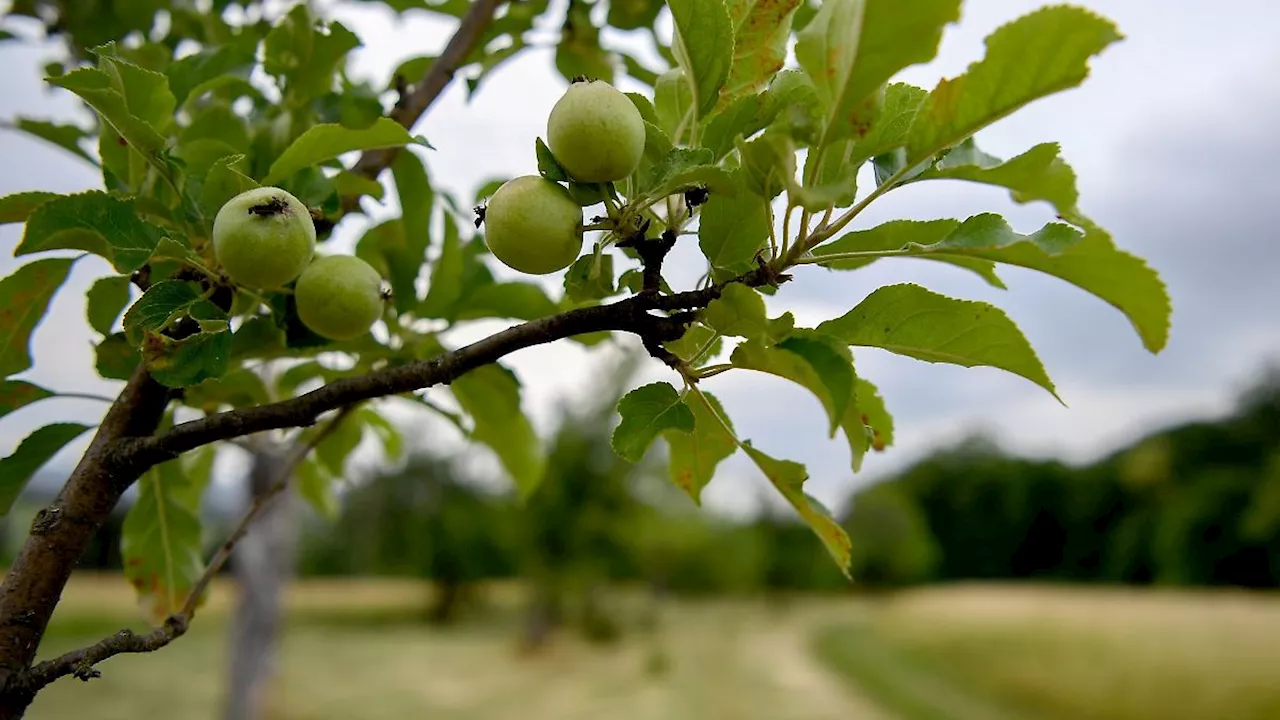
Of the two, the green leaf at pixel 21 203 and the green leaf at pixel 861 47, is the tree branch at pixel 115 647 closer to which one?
the green leaf at pixel 21 203

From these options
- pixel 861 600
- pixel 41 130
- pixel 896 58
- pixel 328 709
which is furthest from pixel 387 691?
pixel 861 600

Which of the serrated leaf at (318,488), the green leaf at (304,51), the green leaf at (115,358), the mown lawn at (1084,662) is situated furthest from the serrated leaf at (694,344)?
the mown lawn at (1084,662)

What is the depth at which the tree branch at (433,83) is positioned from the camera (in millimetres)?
997

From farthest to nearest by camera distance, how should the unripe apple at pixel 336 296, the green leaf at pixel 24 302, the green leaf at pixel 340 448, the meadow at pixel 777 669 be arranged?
1. the meadow at pixel 777 669
2. the green leaf at pixel 340 448
3. the green leaf at pixel 24 302
4. the unripe apple at pixel 336 296

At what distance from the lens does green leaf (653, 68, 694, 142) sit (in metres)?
0.72

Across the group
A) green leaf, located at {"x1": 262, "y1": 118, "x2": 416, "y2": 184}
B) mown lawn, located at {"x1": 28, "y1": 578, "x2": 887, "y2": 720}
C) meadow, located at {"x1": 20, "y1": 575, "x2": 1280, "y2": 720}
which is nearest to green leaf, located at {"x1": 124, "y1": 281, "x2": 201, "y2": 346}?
green leaf, located at {"x1": 262, "y1": 118, "x2": 416, "y2": 184}

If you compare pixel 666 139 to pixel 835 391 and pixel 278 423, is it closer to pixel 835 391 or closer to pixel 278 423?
pixel 835 391

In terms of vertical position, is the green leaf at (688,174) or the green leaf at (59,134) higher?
the green leaf at (59,134)

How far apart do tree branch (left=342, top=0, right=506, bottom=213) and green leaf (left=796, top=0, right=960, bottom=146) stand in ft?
1.86

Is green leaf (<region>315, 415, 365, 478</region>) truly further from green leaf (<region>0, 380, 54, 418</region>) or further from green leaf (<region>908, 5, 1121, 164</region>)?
green leaf (<region>908, 5, 1121, 164</region>)

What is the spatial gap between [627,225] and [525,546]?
43.3ft

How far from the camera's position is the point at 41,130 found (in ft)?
3.46

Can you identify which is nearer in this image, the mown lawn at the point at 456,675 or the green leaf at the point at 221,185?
the green leaf at the point at 221,185

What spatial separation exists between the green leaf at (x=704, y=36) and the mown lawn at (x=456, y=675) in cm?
704
